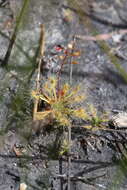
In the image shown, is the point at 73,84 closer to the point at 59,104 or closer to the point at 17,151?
the point at 59,104

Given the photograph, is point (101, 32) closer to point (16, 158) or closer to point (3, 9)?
point (3, 9)

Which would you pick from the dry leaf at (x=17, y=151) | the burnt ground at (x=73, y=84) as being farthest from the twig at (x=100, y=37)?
the dry leaf at (x=17, y=151)

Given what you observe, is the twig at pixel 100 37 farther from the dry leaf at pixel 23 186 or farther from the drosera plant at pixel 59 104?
the dry leaf at pixel 23 186

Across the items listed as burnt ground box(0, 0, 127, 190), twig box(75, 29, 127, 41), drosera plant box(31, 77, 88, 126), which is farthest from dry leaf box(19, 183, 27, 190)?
twig box(75, 29, 127, 41)

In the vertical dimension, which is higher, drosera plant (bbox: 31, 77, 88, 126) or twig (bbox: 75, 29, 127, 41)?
twig (bbox: 75, 29, 127, 41)

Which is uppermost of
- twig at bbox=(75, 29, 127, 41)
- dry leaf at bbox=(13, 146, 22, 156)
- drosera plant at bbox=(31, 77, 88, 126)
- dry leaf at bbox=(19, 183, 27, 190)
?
twig at bbox=(75, 29, 127, 41)

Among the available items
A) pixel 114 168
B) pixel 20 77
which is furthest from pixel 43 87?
pixel 114 168

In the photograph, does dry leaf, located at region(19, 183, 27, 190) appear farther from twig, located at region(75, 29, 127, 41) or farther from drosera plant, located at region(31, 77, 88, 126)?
twig, located at region(75, 29, 127, 41)

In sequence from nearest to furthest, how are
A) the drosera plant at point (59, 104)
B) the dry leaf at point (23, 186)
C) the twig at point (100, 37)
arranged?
the dry leaf at point (23, 186) < the drosera plant at point (59, 104) < the twig at point (100, 37)
